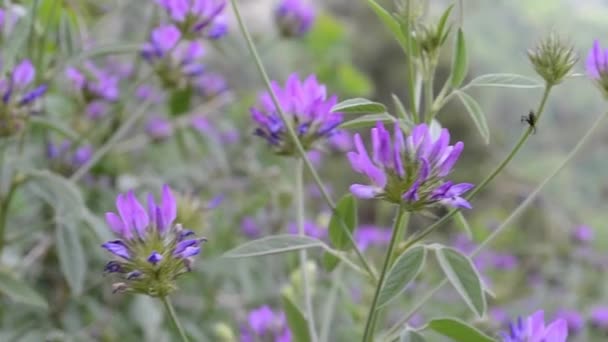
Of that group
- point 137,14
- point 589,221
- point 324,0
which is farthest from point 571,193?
point 137,14

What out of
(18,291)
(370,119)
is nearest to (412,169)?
(370,119)

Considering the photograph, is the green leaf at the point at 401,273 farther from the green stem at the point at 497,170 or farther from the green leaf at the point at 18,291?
the green leaf at the point at 18,291

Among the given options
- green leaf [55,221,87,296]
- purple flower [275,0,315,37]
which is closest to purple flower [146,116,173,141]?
purple flower [275,0,315,37]

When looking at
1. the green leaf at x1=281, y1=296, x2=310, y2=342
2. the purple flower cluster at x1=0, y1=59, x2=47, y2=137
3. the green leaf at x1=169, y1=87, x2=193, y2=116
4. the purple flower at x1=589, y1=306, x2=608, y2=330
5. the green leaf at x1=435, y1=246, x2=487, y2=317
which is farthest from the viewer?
the purple flower at x1=589, y1=306, x2=608, y2=330

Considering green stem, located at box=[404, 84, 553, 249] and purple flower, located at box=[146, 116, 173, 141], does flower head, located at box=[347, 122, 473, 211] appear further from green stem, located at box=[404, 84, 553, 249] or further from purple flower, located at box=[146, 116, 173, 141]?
purple flower, located at box=[146, 116, 173, 141]

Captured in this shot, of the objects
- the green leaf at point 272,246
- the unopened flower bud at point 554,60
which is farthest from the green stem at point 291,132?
the unopened flower bud at point 554,60

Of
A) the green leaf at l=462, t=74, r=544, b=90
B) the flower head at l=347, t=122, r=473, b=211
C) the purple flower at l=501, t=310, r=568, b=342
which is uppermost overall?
the green leaf at l=462, t=74, r=544, b=90
